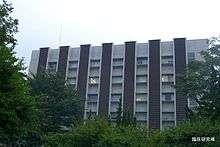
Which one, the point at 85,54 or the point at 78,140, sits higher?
the point at 85,54

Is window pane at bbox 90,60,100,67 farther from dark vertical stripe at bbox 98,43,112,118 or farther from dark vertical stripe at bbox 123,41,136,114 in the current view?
dark vertical stripe at bbox 123,41,136,114

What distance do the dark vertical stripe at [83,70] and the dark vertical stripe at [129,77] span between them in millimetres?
8395

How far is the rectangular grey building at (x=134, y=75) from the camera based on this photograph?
270 feet

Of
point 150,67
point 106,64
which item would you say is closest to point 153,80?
point 150,67

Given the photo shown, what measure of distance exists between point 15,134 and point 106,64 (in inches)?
2475

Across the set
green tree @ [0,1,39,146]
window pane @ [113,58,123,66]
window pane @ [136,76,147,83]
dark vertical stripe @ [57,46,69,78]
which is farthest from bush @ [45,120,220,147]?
dark vertical stripe @ [57,46,69,78]

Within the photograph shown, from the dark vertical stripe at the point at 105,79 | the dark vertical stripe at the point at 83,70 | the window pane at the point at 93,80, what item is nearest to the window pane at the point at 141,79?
the dark vertical stripe at the point at 105,79

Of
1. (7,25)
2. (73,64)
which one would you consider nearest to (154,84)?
(73,64)

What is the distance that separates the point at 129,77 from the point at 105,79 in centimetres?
495

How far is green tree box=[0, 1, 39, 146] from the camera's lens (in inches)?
925

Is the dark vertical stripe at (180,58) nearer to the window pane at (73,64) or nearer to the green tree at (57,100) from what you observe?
the window pane at (73,64)

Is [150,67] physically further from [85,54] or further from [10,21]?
[10,21]

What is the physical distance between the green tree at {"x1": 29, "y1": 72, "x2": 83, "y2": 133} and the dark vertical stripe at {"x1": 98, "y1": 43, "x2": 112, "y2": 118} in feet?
84.2

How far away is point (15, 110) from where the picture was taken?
25766 millimetres
